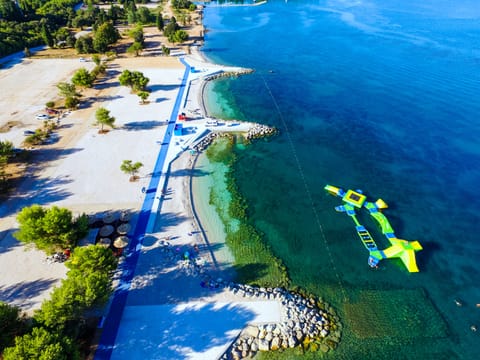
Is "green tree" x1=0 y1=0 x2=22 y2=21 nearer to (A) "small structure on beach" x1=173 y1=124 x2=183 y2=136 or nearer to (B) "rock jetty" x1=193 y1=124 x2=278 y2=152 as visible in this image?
(A) "small structure on beach" x1=173 y1=124 x2=183 y2=136

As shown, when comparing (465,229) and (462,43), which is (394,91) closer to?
(465,229)

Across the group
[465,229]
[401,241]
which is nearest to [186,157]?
[401,241]

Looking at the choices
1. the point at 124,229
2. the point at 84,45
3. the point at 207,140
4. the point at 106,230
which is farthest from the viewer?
the point at 84,45

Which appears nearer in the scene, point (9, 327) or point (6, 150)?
point (9, 327)

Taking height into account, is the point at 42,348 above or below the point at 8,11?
below

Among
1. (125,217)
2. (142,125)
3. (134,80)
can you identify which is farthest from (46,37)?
(125,217)

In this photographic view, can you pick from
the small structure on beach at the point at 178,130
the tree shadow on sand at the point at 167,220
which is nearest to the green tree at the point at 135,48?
the small structure on beach at the point at 178,130

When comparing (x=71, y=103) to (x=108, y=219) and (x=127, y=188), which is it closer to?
(x=127, y=188)

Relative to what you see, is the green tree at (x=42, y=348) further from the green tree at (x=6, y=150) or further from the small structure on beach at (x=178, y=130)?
the small structure on beach at (x=178, y=130)
